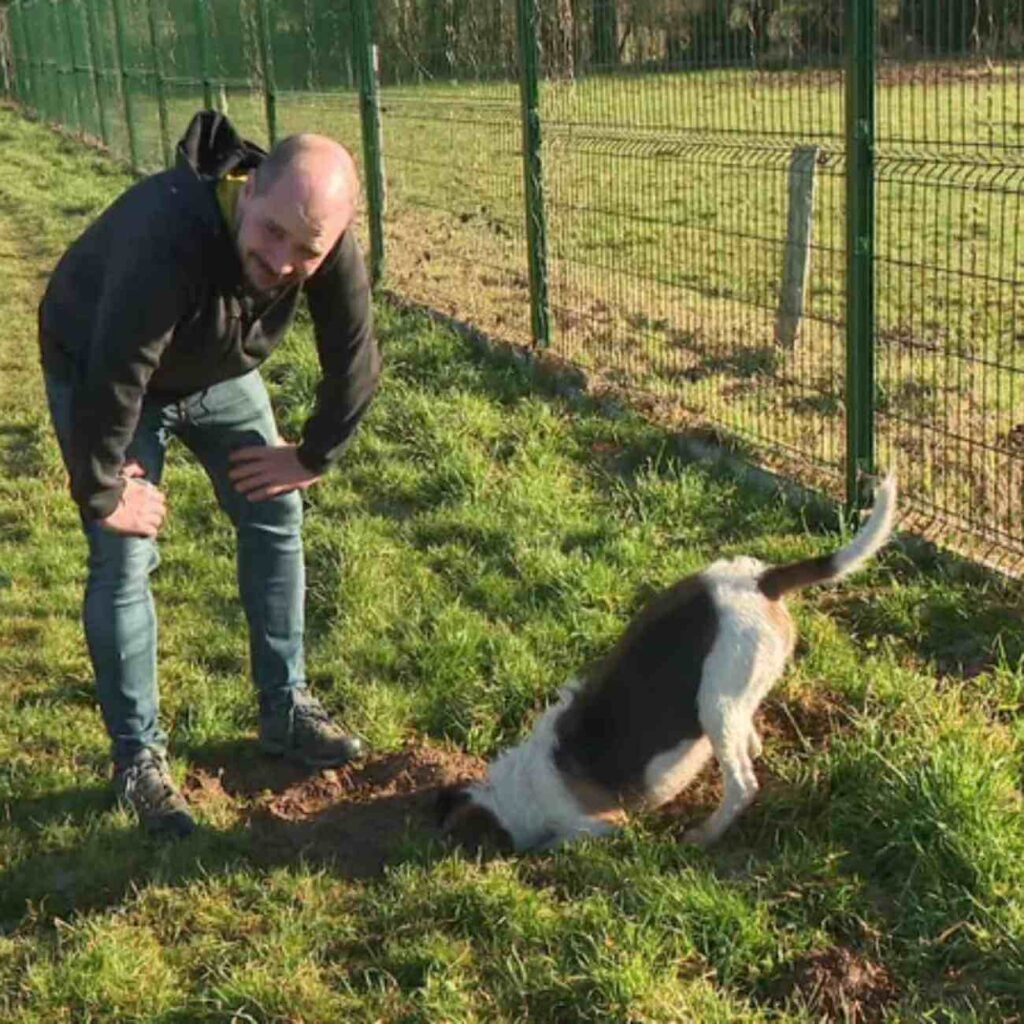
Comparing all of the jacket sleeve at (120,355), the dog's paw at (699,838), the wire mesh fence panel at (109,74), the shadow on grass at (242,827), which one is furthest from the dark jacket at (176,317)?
the wire mesh fence panel at (109,74)

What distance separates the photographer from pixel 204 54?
46.3 feet

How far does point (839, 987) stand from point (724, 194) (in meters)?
6.24

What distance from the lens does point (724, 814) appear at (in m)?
3.60

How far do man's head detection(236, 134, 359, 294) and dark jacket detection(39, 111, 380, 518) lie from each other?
0.15 meters

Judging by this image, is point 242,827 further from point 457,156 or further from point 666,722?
point 457,156

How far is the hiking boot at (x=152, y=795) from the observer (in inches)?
148

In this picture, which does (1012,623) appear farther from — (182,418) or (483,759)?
(182,418)

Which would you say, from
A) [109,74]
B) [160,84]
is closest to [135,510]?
[160,84]

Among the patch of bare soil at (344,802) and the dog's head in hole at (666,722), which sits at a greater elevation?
the dog's head in hole at (666,722)

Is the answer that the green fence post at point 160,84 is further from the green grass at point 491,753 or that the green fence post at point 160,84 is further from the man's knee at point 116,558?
the man's knee at point 116,558

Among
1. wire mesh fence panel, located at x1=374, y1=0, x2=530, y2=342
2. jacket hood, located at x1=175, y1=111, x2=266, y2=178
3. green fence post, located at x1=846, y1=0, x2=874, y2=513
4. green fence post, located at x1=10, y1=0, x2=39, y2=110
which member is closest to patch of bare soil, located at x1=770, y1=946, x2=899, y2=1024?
jacket hood, located at x1=175, y1=111, x2=266, y2=178

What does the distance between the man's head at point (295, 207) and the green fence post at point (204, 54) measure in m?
11.4

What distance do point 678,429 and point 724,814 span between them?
121 inches

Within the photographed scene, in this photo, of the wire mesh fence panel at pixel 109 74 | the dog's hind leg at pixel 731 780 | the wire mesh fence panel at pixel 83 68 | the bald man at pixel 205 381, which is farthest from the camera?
the wire mesh fence panel at pixel 83 68
